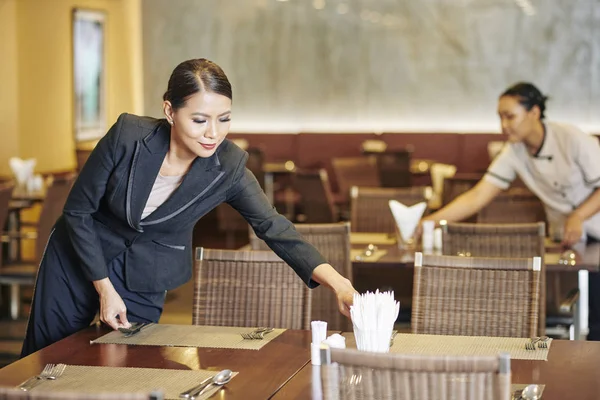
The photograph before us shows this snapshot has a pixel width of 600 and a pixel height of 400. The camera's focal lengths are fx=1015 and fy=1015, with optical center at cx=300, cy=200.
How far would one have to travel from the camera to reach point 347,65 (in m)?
11.0

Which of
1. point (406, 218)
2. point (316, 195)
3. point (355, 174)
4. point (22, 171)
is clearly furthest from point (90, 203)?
point (355, 174)

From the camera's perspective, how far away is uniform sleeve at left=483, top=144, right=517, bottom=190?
489cm

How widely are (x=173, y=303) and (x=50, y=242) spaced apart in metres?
3.88

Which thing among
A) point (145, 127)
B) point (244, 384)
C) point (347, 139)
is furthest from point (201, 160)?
point (347, 139)

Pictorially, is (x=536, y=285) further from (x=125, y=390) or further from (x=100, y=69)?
(x=100, y=69)

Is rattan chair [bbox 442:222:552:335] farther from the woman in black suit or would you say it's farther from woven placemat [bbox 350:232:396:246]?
the woman in black suit

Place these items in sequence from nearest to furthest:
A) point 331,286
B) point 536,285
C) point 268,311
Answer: point 331,286, point 536,285, point 268,311

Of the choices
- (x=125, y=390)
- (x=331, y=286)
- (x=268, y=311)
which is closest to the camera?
(x=125, y=390)

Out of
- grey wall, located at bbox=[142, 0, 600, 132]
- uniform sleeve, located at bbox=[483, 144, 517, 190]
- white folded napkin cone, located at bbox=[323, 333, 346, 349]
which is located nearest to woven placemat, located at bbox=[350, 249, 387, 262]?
uniform sleeve, located at bbox=[483, 144, 517, 190]

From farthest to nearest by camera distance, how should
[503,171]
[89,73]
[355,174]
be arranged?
[89,73]
[355,174]
[503,171]

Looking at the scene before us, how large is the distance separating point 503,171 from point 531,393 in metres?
2.83

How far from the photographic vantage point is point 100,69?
435 inches

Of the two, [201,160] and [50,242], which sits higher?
[201,160]

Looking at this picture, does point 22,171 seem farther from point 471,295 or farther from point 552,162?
point 471,295
